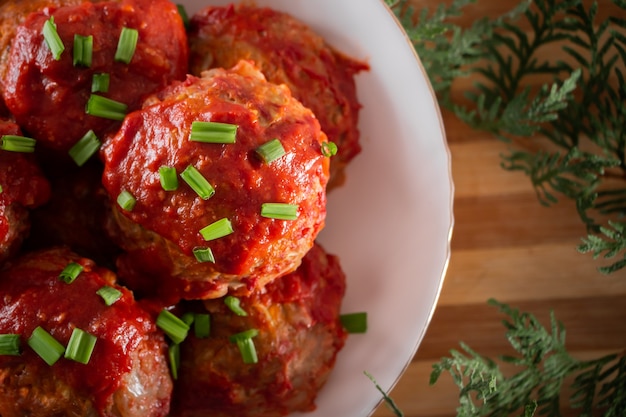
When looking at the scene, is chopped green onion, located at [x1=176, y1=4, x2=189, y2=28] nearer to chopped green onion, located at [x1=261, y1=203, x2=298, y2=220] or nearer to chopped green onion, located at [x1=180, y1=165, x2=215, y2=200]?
chopped green onion, located at [x1=180, y1=165, x2=215, y2=200]

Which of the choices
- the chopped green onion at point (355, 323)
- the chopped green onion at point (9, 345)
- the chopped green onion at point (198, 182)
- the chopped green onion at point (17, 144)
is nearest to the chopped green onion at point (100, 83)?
the chopped green onion at point (17, 144)

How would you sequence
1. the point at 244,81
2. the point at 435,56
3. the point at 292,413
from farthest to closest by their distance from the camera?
1. the point at 435,56
2. the point at 292,413
3. the point at 244,81

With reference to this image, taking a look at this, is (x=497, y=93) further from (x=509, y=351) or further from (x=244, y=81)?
(x=244, y=81)

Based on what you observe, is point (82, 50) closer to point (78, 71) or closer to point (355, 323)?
point (78, 71)

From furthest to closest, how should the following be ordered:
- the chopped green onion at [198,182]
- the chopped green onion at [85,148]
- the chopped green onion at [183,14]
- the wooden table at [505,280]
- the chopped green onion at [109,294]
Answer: the wooden table at [505,280] → the chopped green onion at [183,14] → the chopped green onion at [85,148] → the chopped green onion at [109,294] → the chopped green onion at [198,182]

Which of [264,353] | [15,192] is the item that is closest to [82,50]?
[15,192]

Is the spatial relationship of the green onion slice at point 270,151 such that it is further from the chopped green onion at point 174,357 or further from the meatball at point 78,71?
the chopped green onion at point 174,357

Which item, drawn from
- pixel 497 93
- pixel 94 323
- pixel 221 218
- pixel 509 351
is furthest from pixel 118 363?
pixel 497 93
